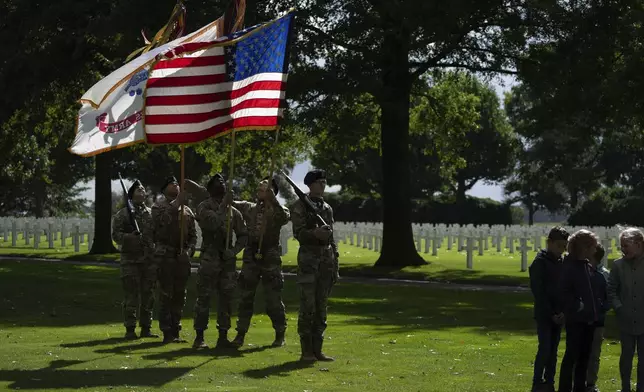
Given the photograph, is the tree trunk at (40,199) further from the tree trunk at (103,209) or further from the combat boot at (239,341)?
the combat boot at (239,341)

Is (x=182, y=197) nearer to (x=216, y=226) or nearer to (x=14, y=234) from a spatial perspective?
(x=216, y=226)

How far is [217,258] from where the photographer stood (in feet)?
48.0

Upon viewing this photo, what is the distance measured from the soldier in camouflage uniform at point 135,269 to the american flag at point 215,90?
200 cm

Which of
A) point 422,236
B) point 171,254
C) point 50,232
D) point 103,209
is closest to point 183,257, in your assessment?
point 171,254

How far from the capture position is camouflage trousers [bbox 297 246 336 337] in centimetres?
1342

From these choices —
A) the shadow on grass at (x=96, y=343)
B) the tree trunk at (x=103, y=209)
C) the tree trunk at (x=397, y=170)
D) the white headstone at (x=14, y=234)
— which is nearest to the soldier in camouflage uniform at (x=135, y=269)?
the shadow on grass at (x=96, y=343)

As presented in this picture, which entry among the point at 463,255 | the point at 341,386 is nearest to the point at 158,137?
the point at 341,386

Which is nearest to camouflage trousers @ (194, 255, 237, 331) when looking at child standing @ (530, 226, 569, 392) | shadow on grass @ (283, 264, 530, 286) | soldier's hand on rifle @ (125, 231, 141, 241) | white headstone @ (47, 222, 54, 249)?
soldier's hand on rifle @ (125, 231, 141, 241)

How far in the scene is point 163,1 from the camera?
30.8 metres

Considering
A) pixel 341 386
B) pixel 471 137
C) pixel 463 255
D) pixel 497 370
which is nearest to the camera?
pixel 341 386

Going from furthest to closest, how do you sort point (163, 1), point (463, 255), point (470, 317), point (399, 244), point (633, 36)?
point (463, 255)
point (399, 244)
point (163, 1)
point (633, 36)
point (470, 317)

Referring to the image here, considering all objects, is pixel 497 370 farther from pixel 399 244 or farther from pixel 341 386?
pixel 399 244

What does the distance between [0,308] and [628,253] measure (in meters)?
13.6

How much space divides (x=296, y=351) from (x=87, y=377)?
3204 millimetres
